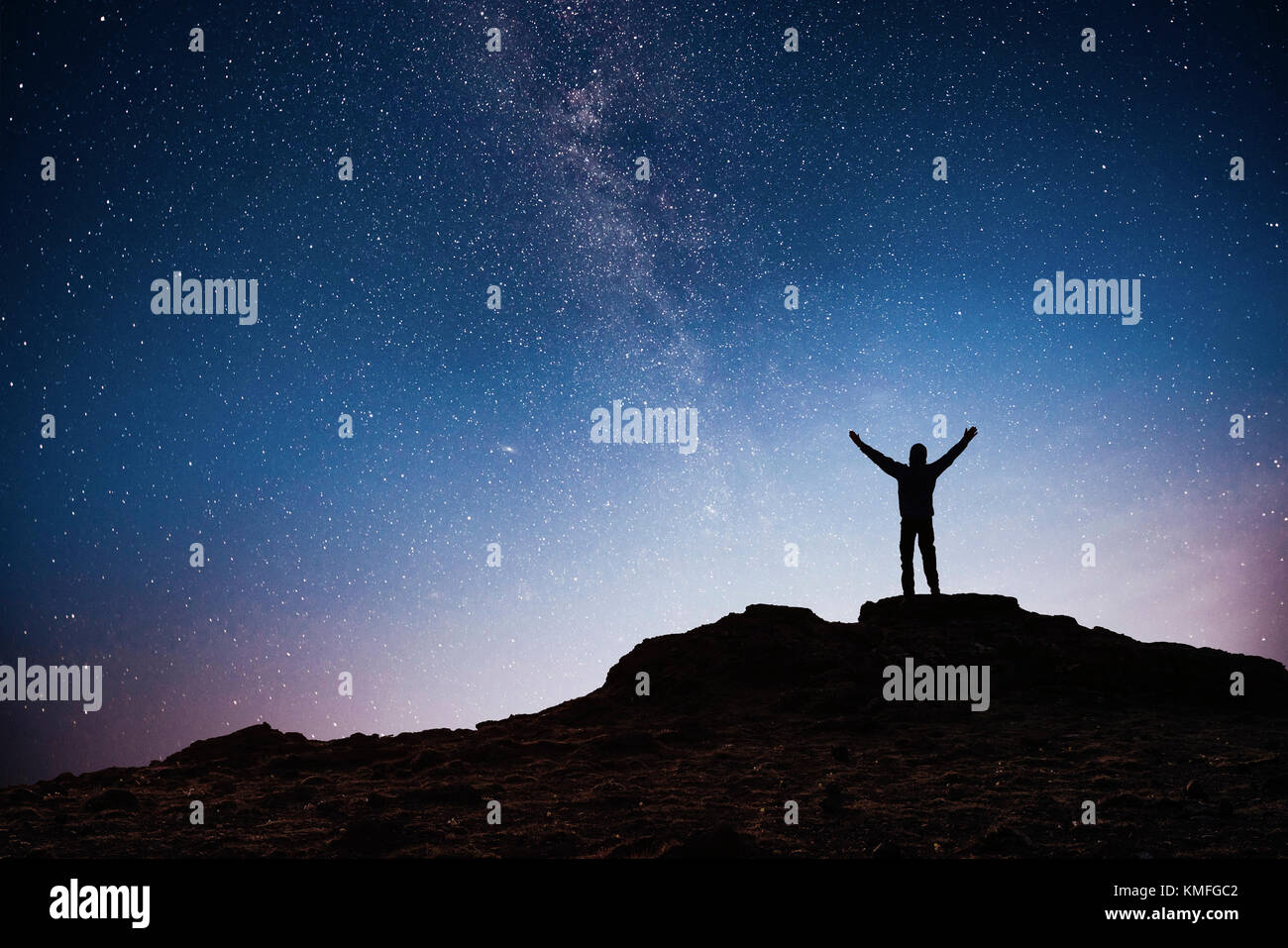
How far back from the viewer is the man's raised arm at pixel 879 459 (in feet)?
43.4

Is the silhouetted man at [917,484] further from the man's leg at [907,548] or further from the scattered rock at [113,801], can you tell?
the scattered rock at [113,801]

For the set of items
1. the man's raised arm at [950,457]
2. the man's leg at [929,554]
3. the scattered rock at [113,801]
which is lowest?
the scattered rock at [113,801]

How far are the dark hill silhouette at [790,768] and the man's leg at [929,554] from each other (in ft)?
1.14

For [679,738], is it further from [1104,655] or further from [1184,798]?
[1104,655]

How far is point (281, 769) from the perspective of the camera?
9.28m

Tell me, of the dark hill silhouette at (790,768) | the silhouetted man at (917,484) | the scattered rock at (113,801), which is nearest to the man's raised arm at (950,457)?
the silhouetted man at (917,484)

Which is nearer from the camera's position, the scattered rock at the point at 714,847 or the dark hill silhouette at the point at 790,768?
the scattered rock at the point at 714,847

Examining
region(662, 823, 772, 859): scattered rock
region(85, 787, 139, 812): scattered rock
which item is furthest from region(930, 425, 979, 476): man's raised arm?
region(85, 787, 139, 812): scattered rock

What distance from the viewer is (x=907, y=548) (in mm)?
13430
